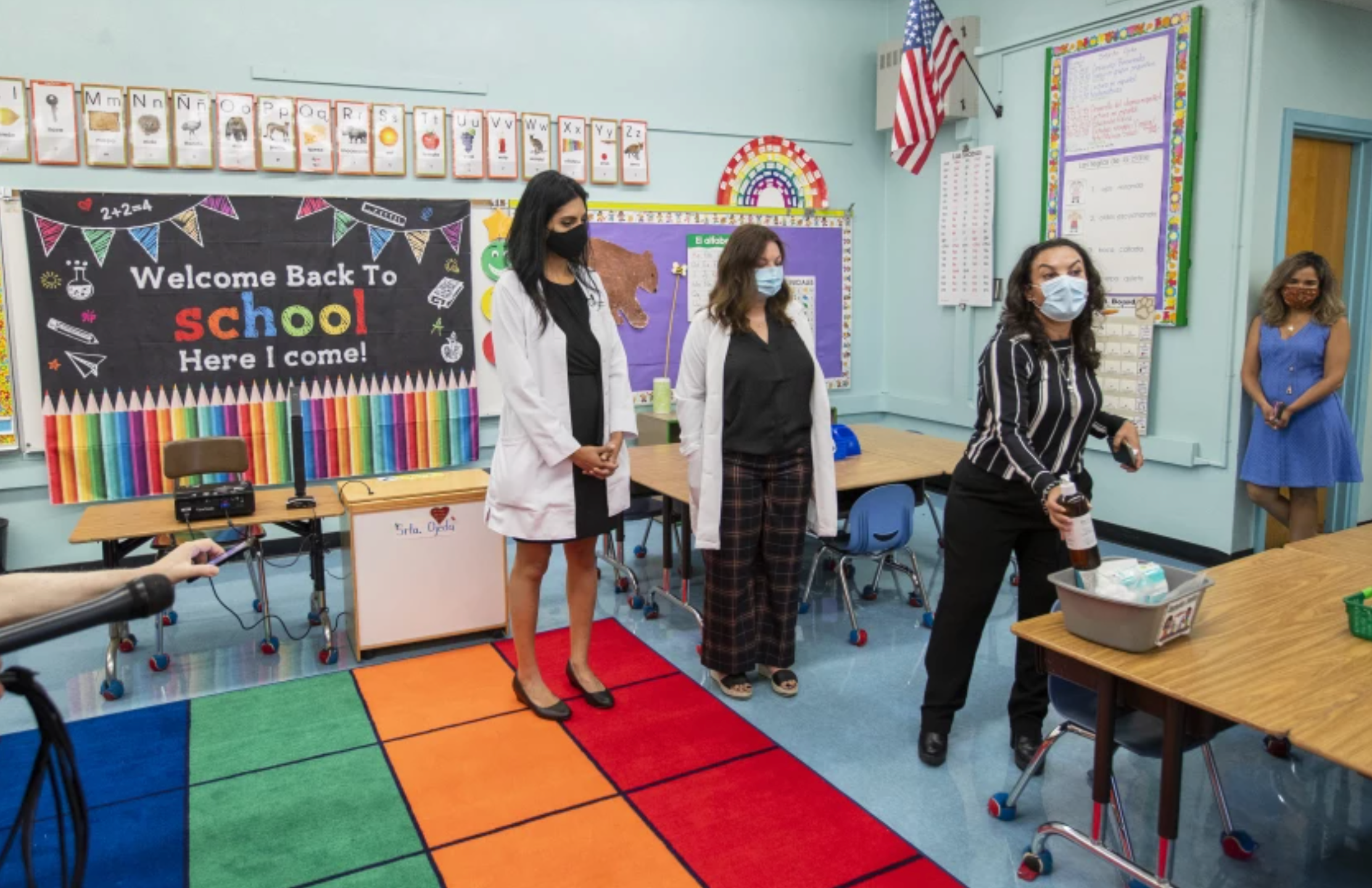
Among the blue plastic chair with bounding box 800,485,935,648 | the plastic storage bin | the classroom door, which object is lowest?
the blue plastic chair with bounding box 800,485,935,648

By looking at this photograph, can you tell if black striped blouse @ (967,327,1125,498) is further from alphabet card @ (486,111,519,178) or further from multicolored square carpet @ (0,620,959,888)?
alphabet card @ (486,111,519,178)

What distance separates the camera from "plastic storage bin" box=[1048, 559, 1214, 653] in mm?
1890

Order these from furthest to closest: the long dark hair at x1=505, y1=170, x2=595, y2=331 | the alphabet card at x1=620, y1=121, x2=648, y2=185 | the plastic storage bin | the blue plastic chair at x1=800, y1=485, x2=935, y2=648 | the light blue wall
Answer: the alphabet card at x1=620, y1=121, x2=648, y2=185 → the light blue wall → the blue plastic chair at x1=800, y1=485, x2=935, y2=648 → the long dark hair at x1=505, y1=170, x2=595, y2=331 → the plastic storage bin

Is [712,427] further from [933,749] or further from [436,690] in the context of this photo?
[436,690]

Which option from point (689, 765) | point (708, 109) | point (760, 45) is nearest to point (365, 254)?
point (708, 109)

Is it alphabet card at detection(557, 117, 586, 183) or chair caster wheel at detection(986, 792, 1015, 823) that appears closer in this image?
chair caster wheel at detection(986, 792, 1015, 823)

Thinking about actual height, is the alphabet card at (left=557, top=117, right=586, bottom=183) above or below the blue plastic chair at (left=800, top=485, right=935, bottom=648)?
above

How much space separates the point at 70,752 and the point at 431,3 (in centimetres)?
460

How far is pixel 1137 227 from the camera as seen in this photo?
16.3 ft

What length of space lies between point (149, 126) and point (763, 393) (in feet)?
11.2

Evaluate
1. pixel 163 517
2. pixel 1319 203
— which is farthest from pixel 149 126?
pixel 1319 203

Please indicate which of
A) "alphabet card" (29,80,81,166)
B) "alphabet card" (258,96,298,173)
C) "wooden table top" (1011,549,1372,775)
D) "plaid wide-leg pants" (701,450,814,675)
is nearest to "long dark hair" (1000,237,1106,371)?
"wooden table top" (1011,549,1372,775)

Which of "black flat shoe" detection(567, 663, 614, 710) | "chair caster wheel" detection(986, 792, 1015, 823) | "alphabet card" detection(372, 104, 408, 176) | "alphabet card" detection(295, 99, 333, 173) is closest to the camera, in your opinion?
"chair caster wheel" detection(986, 792, 1015, 823)

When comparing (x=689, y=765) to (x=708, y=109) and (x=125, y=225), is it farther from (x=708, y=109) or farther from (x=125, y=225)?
(x=708, y=109)
